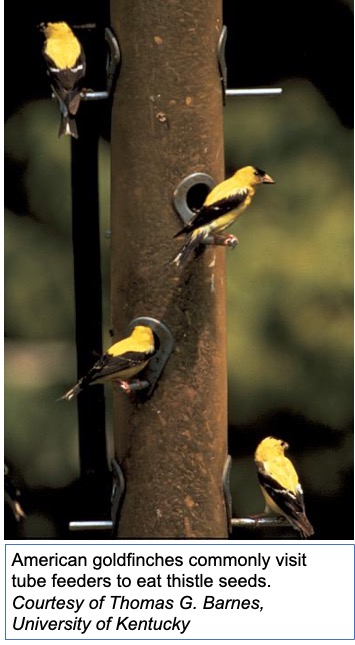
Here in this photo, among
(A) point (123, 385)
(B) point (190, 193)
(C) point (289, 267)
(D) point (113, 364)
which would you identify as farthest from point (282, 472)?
(C) point (289, 267)

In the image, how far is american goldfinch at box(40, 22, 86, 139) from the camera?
5.66 metres

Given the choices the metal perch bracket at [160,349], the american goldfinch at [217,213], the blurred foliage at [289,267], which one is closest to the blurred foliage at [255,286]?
the blurred foliage at [289,267]

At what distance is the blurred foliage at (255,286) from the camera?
860 cm

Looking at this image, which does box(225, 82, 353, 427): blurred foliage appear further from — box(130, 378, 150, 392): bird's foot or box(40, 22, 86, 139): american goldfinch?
box(130, 378, 150, 392): bird's foot

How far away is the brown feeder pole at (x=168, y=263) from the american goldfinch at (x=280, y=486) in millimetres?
192

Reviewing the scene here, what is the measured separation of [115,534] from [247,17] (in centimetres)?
387

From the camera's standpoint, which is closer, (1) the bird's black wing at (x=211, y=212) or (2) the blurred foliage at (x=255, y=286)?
(1) the bird's black wing at (x=211, y=212)

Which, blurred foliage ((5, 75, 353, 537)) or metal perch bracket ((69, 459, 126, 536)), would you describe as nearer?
metal perch bracket ((69, 459, 126, 536))

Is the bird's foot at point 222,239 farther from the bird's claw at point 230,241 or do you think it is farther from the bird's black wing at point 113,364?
the bird's black wing at point 113,364

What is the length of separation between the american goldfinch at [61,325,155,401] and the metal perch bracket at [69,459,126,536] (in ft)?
1.01

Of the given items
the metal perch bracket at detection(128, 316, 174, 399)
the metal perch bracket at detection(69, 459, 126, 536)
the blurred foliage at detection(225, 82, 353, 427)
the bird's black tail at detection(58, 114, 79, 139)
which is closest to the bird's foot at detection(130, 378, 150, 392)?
the metal perch bracket at detection(128, 316, 174, 399)

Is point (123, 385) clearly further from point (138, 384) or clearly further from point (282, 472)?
point (282, 472)

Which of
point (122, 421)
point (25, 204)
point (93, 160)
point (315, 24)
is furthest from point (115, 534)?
point (315, 24)
